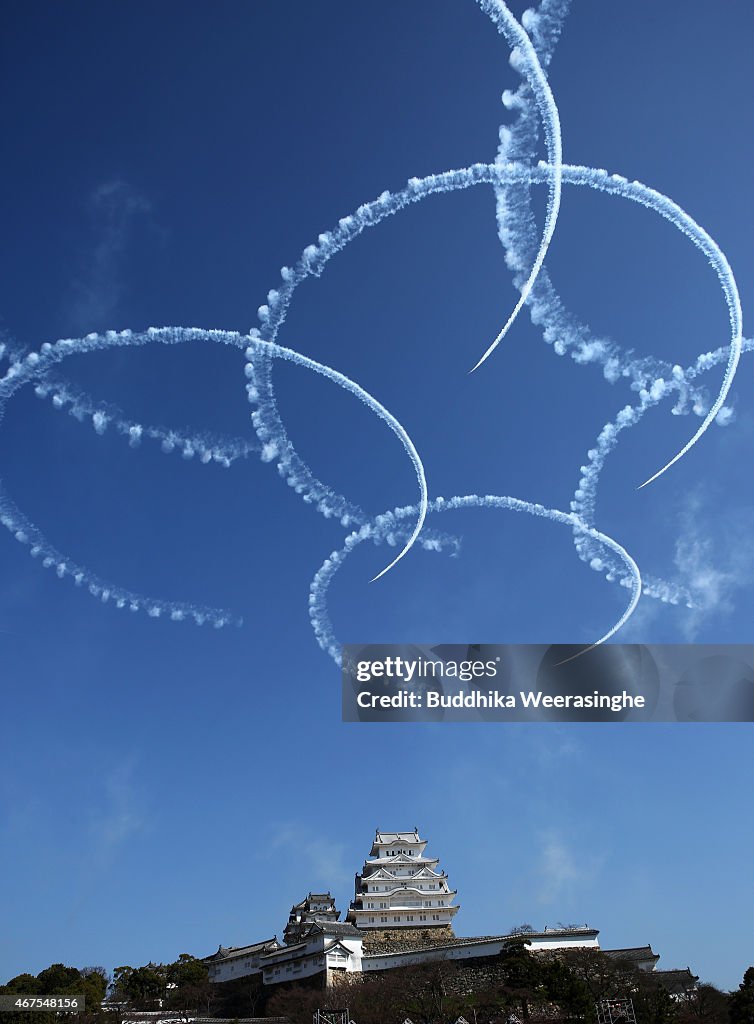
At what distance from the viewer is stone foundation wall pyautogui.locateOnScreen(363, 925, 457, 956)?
196 feet

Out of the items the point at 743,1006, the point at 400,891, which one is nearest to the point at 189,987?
the point at 400,891

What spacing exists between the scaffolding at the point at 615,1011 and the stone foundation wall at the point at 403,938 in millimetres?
19485

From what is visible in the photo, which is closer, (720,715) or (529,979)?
(720,715)

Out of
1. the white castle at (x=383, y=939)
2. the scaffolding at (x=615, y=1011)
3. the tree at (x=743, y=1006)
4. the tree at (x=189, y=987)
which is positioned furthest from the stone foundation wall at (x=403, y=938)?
the tree at (x=743, y=1006)

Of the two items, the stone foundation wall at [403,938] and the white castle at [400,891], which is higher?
the white castle at [400,891]

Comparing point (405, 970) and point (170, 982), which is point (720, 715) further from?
point (170, 982)

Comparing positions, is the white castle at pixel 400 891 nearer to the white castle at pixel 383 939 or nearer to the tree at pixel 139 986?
the white castle at pixel 383 939

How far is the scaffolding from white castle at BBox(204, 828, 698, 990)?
12.1 metres

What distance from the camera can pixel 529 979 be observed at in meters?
44.9

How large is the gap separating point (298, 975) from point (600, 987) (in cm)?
2170

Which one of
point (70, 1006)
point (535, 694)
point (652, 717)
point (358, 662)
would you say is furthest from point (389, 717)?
point (70, 1006)

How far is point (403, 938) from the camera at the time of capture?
6412 centimetres

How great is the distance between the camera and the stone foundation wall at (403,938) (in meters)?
59.7

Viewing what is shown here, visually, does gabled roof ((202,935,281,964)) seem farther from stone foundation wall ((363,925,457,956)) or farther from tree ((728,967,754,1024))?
tree ((728,967,754,1024))
